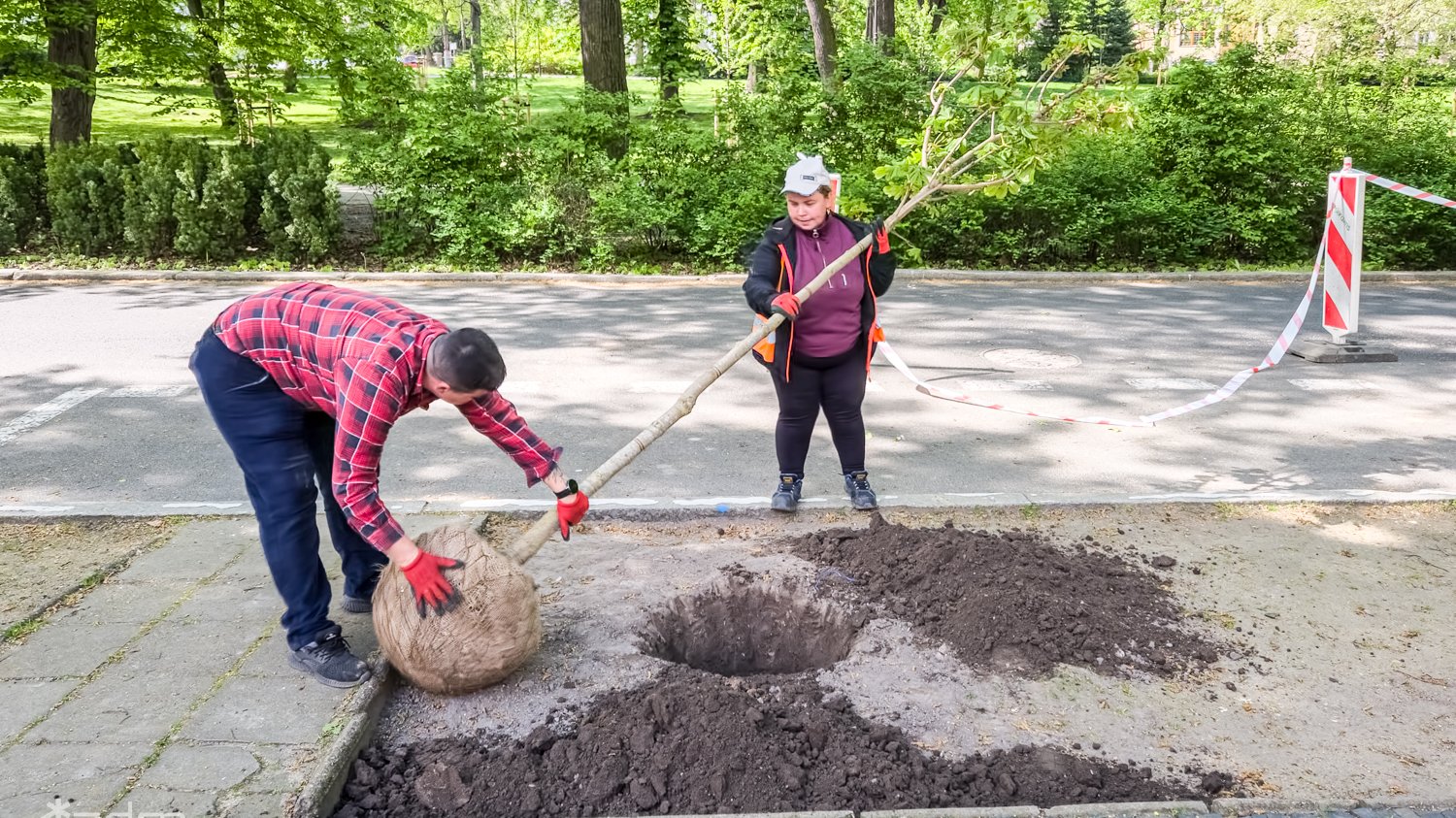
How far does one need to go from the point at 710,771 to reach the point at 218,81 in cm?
1694

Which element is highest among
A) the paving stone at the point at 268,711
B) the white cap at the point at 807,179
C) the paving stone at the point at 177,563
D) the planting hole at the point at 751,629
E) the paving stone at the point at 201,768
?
the white cap at the point at 807,179

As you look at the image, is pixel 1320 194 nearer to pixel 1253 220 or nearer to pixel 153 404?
pixel 1253 220

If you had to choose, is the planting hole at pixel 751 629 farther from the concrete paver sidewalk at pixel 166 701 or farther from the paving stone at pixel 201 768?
the paving stone at pixel 201 768

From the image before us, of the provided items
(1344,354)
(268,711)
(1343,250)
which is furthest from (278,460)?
(1344,354)

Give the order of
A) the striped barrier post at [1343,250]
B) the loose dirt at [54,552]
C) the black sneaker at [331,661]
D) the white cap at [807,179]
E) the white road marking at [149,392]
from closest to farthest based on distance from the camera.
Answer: the black sneaker at [331,661] → the loose dirt at [54,552] → the white cap at [807,179] → the white road marking at [149,392] → the striped barrier post at [1343,250]

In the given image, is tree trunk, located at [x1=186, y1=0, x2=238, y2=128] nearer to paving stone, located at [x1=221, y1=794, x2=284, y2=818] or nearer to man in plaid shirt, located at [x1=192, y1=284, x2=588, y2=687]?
man in plaid shirt, located at [x1=192, y1=284, x2=588, y2=687]

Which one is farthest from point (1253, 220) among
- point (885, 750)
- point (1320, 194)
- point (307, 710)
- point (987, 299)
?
point (307, 710)

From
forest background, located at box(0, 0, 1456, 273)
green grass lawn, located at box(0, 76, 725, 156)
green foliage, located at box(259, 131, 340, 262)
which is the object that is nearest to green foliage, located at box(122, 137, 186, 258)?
forest background, located at box(0, 0, 1456, 273)

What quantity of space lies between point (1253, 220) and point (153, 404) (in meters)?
13.5

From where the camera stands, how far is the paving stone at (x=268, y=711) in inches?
141

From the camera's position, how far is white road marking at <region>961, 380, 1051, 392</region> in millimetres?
8547

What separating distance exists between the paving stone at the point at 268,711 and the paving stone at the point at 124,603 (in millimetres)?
922

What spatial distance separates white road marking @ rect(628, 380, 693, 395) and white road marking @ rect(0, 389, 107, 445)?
4310mm

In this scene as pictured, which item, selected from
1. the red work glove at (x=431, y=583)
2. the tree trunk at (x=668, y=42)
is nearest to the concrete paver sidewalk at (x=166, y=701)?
the red work glove at (x=431, y=583)
